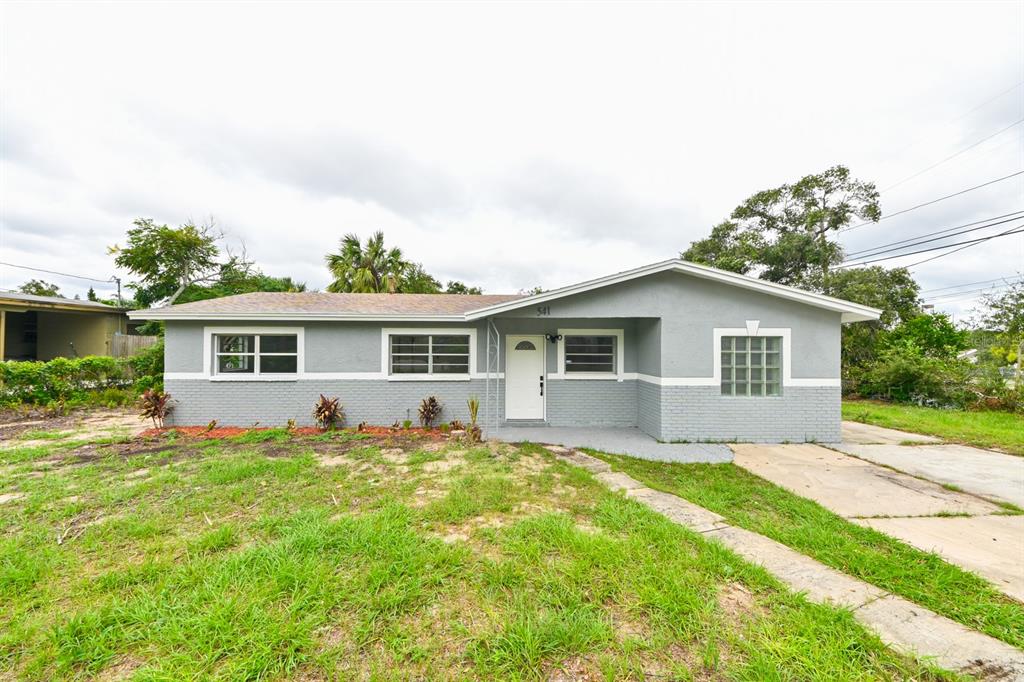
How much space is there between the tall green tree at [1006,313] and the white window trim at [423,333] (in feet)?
59.9

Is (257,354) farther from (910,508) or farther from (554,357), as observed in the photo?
(910,508)

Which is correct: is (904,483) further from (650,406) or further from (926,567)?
(650,406)

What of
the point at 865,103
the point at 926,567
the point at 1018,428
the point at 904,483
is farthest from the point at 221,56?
the point at 1018,428

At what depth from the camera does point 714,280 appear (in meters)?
7.24

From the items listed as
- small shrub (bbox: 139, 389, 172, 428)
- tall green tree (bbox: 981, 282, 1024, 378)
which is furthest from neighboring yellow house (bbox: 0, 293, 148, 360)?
tall green tree (bbox: 981, 282, 1024, 378)

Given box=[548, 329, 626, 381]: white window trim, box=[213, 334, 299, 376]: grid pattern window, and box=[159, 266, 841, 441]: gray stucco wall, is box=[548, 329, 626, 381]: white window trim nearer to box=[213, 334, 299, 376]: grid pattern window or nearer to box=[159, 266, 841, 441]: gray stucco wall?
box=[159, 266, 841, 441]: gray stucco wall

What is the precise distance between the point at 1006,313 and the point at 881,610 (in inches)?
806

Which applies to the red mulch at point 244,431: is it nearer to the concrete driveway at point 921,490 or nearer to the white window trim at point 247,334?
the white window trim at point 247,334

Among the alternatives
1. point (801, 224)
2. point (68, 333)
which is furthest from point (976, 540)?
point (68, 333)

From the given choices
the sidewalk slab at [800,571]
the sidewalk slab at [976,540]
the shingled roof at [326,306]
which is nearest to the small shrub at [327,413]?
the shingled roof at [326,306]

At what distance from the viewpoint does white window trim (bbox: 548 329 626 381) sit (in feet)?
28.0

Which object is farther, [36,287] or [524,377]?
[36,287]

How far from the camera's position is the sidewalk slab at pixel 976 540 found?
2.96m

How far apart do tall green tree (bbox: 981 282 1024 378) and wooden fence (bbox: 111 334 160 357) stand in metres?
32.0
